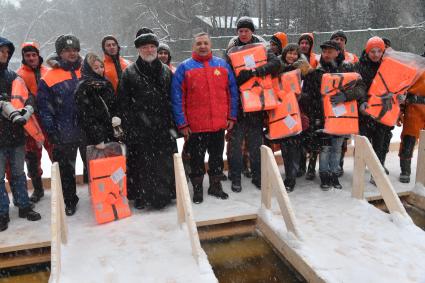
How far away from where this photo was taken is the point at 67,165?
4.41 meters

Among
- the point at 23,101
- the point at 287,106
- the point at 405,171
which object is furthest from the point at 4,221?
the point at 405,171

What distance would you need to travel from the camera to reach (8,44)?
4.14 metres

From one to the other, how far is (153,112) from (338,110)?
2.25 m

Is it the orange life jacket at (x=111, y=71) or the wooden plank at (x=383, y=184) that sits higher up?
the orange life jacket at (x=111, y=71)

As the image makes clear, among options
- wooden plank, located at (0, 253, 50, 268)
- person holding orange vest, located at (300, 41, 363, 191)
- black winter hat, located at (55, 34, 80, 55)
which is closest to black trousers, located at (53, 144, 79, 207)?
wooden plank, located at (0, 253, 50, 268)

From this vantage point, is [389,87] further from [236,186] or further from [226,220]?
[226,220]

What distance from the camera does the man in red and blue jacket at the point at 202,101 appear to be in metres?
4.34

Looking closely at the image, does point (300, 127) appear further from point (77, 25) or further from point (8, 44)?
point (77, 25)

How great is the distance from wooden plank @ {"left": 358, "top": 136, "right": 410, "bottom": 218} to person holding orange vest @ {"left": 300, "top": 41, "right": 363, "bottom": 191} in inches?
23.3

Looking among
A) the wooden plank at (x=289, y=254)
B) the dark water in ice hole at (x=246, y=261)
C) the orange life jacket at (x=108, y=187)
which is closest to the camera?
the wooden plank at (x=289, y=254)

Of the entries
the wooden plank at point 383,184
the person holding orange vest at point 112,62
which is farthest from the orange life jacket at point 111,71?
the wooden plank at point 383,184

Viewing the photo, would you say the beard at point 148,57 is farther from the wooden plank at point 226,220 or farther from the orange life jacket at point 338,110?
the orange life jacket at point 338,110

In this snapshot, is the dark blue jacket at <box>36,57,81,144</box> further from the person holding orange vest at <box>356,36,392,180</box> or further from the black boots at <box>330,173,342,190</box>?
the person holding orange vest at <box>356,36,392,180</box>

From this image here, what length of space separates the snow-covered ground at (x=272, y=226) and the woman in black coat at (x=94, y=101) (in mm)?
1006
